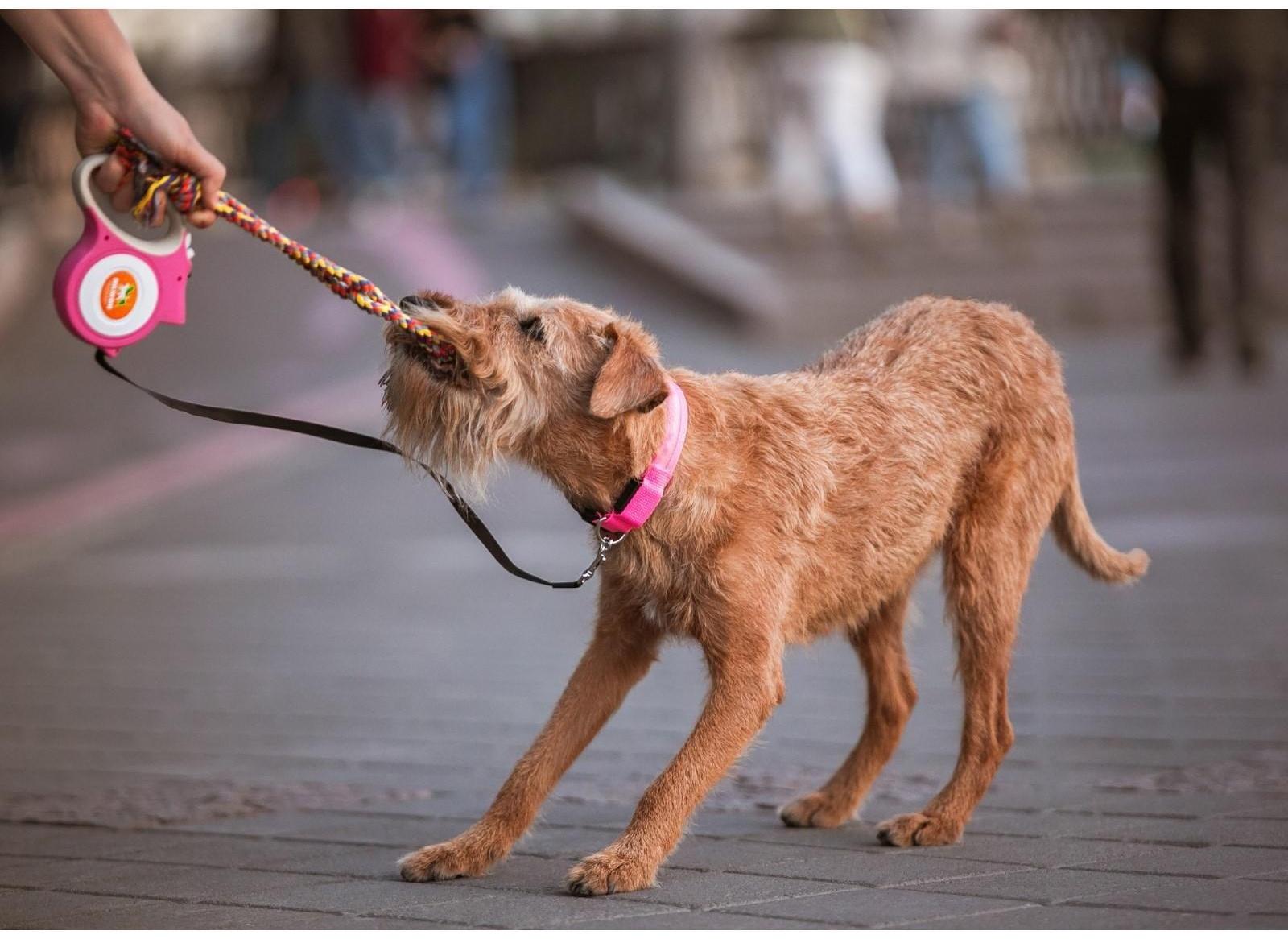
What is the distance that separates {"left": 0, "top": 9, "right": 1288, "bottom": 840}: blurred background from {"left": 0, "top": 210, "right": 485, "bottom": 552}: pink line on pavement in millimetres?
58

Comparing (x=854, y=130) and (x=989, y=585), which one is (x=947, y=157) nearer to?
(x=854, y=130)

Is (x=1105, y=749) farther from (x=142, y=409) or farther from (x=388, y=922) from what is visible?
(x=142, y=409)

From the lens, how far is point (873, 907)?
12.5 ft

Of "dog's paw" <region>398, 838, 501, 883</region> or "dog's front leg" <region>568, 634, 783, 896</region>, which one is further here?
"dog's paw" <region>398, 838, 501, 883</region>

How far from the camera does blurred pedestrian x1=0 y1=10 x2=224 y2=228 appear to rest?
4.41 m

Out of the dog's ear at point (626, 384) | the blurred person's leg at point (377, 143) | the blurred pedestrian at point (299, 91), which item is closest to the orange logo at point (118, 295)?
the dog's ear at point (626, 384)

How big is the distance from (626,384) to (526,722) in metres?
2.50

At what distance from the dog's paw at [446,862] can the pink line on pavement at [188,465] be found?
7.46m

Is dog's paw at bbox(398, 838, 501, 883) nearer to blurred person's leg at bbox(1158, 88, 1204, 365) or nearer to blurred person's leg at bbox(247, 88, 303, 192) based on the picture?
blurred person's leg at bbox(1158, 88, 1204, 365)

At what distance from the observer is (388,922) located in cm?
376

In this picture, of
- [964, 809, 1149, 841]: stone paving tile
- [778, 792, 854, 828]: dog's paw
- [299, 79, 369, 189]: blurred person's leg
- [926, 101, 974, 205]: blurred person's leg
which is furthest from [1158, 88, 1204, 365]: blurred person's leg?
[299, 79, 369, 189]: blurred person's leg

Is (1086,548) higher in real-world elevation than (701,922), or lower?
higher

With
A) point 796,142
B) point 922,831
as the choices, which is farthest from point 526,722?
point 796,142

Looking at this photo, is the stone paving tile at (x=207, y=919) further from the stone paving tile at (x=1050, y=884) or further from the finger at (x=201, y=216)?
the finger at (x=201, y=216)
